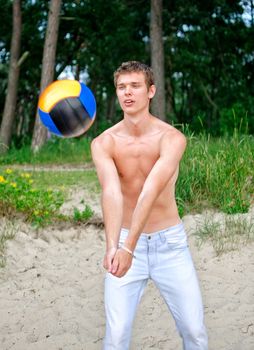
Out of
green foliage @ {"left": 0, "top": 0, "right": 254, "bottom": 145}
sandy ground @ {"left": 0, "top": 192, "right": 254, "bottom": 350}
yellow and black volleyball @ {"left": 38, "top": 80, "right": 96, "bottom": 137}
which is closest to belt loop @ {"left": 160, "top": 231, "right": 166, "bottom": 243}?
sandy ground @ {"left": 0, "top": 192, "right": 254, "bottom": 350}

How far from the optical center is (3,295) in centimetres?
500

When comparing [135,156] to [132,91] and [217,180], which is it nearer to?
[132,91]

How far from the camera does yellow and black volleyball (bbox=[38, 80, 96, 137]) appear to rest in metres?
5.33

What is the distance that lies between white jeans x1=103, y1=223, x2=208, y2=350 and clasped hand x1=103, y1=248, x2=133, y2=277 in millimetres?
157

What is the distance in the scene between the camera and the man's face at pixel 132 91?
8.64 ft

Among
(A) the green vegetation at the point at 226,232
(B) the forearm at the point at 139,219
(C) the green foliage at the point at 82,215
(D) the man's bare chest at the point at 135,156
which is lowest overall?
(A) the green vegetation at the point at 226,232

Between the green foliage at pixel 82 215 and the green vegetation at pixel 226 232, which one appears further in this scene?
the green foliage at pixel 82 215

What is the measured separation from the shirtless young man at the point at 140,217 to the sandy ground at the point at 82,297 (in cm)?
161

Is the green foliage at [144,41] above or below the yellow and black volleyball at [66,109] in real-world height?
above

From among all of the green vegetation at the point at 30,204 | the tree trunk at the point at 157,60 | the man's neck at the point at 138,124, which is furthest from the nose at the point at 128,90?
the tree trunk at the point at 157,60

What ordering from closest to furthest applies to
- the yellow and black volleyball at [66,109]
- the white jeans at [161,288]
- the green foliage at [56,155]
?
the white jeans at [161,288] < the yellow and black volleyball at [66,109] < the green foliage at [56,155]

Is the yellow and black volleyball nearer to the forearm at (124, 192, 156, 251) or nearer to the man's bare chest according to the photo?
the man's bare chest

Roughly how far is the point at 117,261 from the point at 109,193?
1.02ft

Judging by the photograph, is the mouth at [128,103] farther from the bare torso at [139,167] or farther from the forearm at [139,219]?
the forearm at [139,219]
